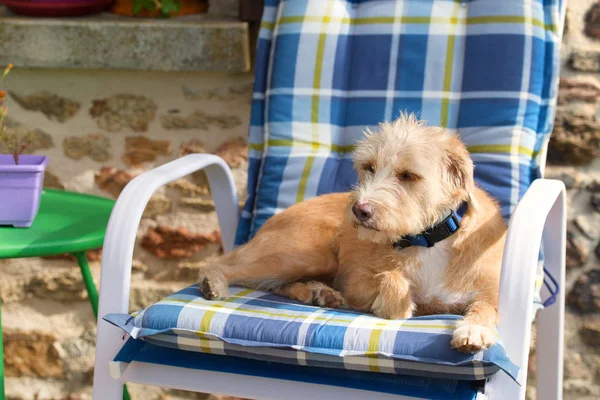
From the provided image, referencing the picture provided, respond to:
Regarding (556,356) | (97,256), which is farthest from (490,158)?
(97,256)

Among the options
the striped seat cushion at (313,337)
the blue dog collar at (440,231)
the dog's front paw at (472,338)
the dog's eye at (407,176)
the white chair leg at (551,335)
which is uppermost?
the dog's eye at (407,176)

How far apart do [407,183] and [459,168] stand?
11cm

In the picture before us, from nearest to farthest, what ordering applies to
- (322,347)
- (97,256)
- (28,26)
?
(322,347) < (28,26) < (97,256)

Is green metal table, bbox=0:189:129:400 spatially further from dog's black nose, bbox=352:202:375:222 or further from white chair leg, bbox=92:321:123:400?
dog's black nose, bbox=352:202:375:222

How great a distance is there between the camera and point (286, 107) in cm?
221

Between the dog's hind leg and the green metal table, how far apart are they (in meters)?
0.49

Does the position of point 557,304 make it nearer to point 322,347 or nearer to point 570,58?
point 570,58

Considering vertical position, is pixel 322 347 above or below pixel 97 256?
above

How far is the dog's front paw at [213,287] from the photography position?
1.67 metres

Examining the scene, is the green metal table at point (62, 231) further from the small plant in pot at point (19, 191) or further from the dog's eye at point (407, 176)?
the dog's eye at point (407, 176)

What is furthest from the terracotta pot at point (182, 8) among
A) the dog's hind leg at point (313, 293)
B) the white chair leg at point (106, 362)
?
the white chair leg at point (106, 362)

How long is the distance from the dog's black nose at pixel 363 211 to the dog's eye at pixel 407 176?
0.37ft

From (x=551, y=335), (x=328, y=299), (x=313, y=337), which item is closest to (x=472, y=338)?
(x=313, y=337)

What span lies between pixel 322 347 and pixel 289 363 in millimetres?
92
